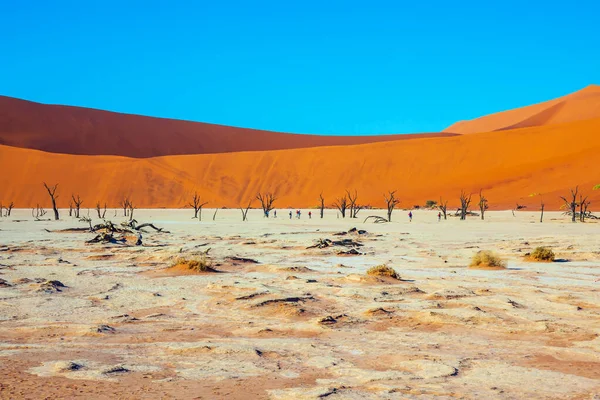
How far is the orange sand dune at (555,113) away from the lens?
137500 mm

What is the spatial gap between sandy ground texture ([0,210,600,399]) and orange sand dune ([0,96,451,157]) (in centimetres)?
11499

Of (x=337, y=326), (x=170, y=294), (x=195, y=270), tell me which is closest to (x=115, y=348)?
(x=337, y=326)

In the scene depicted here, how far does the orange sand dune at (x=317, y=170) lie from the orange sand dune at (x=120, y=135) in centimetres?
2376

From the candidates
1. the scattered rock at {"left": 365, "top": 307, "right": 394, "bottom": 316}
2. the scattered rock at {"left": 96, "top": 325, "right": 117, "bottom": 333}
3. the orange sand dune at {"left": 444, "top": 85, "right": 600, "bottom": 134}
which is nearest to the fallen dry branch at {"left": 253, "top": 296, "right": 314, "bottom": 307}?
the scattered rock at {"left": 365, "top": 307, "right": 394, "bottom": 316}

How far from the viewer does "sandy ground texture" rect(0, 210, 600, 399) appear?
5215mm

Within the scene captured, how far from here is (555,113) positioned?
143 metres

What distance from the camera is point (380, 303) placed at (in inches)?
366

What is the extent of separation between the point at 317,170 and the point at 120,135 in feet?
163

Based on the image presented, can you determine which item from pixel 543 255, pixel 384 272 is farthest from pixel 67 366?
pixel 543 255

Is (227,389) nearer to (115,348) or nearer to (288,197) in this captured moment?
(115,348)

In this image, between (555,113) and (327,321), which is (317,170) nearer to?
(555,113)

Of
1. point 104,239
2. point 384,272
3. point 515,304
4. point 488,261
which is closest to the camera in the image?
point 515,304

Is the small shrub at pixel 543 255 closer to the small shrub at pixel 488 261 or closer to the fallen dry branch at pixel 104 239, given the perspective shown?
the small shrub at pixel 488 261

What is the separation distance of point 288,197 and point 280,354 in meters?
85.5
